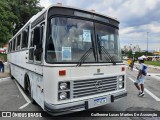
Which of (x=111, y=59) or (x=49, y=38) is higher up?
(x=49, y=38)

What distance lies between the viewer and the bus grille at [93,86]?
16.9ft

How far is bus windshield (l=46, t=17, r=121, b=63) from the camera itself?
5.12m

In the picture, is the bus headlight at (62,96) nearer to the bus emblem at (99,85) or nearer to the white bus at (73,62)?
the white bus at (73,62)

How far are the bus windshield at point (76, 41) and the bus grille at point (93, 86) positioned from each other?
1.79 ft

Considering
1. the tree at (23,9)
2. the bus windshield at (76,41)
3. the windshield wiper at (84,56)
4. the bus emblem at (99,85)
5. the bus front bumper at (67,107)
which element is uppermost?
the tree at (23,9)

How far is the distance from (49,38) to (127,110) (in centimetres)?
357

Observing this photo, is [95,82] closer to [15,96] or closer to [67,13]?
[67,13]

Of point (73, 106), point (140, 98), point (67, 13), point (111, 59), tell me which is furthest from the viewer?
point (140, 98)

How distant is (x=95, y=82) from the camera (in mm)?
5535

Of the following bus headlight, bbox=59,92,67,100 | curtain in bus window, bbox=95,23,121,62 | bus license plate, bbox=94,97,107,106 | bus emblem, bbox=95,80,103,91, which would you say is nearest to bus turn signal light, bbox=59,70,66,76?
bus headlight, bbox=59,92,67,100

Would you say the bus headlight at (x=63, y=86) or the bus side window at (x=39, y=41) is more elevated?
the bus side window at (x=39, y=41)

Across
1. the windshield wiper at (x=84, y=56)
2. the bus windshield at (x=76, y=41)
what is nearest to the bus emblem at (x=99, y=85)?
the bus windshield at (x=76, y=41)

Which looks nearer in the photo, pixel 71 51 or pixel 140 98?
pixel 71 51

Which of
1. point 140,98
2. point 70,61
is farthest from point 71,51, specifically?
point 140,98
